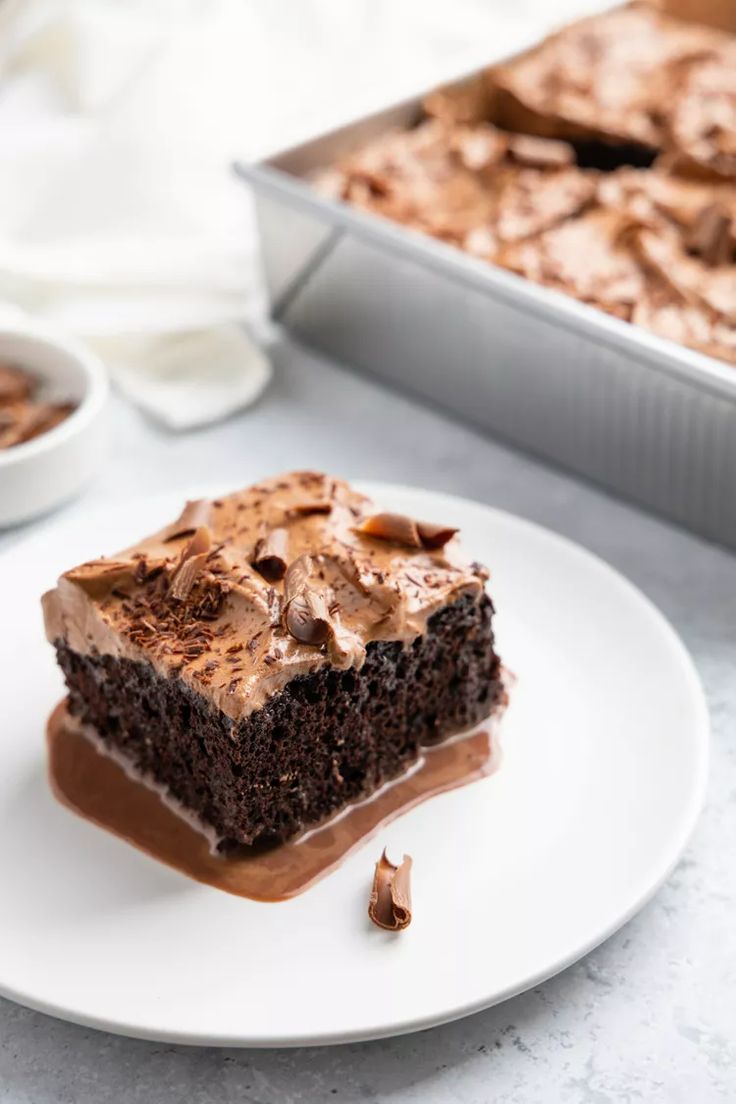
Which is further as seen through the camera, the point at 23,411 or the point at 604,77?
the point at 604,77

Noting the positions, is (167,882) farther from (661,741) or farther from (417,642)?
(661,741)

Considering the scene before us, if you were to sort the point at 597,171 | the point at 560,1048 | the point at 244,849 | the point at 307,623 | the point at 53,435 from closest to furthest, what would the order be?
the point at 560,1048 < the point at 307,623 < the point at 244,849 < the point at 53,435 < the point at 597,171

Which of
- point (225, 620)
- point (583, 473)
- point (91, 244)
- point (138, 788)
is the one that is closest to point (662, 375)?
point (583, 473)

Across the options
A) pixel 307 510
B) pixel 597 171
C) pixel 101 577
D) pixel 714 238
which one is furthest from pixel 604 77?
pixel 101 577

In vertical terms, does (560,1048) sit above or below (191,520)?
below

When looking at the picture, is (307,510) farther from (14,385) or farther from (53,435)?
(14,385)

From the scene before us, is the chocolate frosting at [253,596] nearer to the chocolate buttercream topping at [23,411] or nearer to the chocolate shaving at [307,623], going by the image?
the chocolate shaving at [307,623]

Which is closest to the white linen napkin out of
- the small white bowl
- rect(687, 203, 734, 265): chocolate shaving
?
the small white bowl
